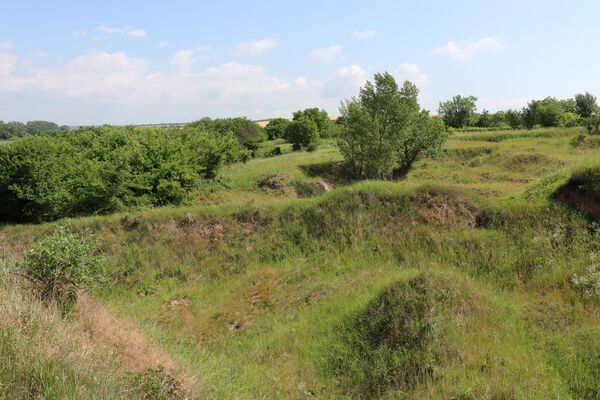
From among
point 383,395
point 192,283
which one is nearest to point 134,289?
point 192,283

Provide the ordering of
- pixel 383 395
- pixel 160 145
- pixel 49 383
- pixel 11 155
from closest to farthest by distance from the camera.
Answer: pixel 49 383 < pixel 383 395 < pixel 11 155 < pixel 160 145

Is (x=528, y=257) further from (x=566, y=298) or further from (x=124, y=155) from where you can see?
(x=124, y=155)

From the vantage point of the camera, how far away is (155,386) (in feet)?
13.0

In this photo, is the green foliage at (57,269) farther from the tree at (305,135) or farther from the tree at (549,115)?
the tree at (549,115)

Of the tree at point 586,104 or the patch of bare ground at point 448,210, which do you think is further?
the tree at point 586,104

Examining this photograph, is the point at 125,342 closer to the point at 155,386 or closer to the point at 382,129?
the point at 155,386

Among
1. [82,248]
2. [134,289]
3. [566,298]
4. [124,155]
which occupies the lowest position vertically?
[134,289]

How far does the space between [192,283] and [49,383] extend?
845 centimetres

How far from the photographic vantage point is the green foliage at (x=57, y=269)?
580 centimetres

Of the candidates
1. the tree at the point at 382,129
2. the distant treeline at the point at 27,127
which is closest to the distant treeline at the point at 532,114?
the tree at the point at 382,129

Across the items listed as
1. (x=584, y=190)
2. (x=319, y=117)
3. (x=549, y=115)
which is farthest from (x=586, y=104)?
(x=584, y=190)

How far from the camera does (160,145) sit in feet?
75.1

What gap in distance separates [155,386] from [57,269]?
365 centimetres

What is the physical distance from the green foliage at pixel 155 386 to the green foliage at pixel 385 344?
325cm
